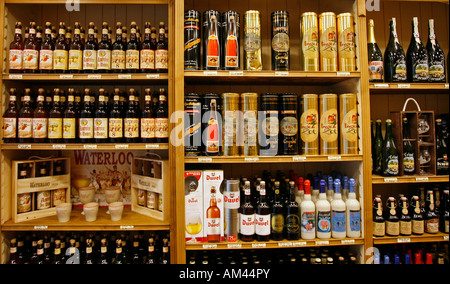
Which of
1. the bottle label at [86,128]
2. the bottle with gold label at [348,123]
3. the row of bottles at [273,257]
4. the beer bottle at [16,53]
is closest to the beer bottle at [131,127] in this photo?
the bottle label at [86,128]

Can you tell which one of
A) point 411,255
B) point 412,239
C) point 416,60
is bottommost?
point 411,255

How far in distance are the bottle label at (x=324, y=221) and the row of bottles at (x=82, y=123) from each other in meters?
1.15

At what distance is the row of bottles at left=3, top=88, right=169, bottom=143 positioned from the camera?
1.96m

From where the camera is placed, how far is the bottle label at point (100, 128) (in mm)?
1961

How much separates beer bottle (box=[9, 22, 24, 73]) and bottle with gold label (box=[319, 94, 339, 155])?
2078mm

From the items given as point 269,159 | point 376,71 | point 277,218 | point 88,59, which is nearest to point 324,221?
point 277,218

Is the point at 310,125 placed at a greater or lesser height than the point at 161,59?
lesser

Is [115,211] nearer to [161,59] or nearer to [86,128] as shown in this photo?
[86,128]

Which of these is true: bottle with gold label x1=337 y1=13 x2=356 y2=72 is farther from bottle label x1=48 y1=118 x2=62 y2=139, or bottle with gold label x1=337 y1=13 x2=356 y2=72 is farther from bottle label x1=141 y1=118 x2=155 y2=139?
bottle label x1=48 y1=118 x2=62 y2=139

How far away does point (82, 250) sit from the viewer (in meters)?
2.08

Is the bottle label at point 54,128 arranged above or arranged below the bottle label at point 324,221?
above

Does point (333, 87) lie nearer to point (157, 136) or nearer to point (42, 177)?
point (157, 136)

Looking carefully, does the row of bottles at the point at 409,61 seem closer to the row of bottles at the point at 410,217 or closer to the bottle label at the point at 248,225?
the row of bottles at the point at 410,217

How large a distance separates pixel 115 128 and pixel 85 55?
55cm
